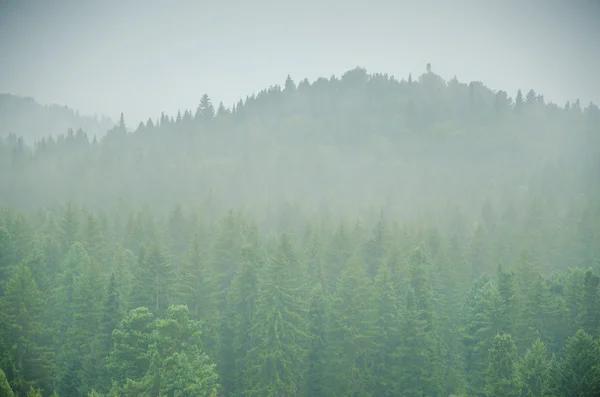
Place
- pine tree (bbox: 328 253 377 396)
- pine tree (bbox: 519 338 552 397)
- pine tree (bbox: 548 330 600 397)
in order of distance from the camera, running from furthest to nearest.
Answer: pine tree (bbox: 328 253 377 396) → pine tree (bbox: 519 338 552 397) → pine tree (bbox: 548 330 600 397)

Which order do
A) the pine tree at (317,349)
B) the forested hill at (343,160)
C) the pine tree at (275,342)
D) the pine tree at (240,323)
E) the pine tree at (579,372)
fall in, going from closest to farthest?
the pine tree at (579,372)
the pine tree at (275,342)
the pine tree at (317,349)
the pine tree at (240,323)
the forested hill at (343,160)

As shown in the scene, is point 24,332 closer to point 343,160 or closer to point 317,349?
point 317,349

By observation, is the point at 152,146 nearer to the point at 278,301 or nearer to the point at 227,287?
the point at 227,287

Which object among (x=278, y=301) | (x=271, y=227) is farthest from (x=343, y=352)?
(x=271, y=227)

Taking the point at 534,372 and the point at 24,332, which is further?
the point at 24,332

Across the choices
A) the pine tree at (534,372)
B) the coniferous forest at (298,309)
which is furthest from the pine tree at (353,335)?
the pine tree at (534,372)

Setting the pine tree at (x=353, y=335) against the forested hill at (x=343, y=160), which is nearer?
the pine tree at (x=353, y=335)

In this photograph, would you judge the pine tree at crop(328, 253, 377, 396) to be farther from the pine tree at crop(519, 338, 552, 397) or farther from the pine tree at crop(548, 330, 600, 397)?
the pine tree at crop(548, 330, 600, 397)

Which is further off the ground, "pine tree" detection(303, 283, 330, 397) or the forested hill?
the forested hill

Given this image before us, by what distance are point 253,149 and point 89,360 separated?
14900 centimetres

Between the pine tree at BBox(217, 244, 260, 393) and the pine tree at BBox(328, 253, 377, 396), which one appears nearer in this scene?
the pine tree at BBox(328, 253, 377, 396)

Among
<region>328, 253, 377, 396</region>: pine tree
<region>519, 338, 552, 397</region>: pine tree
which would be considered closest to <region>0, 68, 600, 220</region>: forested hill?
<region>328, 253, 377, 396</region>: pine tree

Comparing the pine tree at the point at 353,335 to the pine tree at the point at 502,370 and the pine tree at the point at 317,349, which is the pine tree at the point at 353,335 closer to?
the pine tree at the point at 317,349

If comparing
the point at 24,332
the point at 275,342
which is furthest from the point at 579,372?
the point at 24,332
